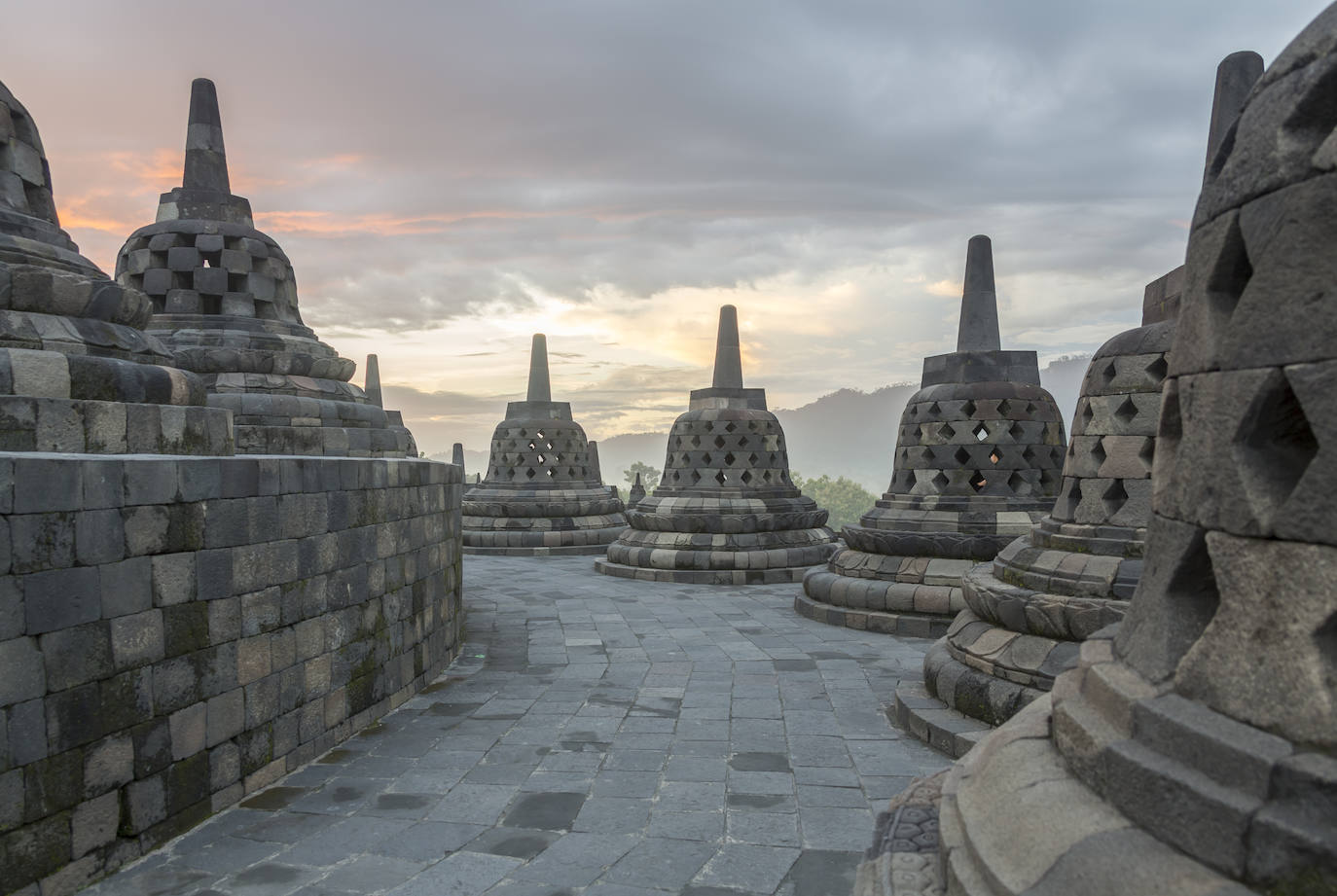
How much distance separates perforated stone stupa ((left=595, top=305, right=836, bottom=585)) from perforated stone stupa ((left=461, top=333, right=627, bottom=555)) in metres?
2.82

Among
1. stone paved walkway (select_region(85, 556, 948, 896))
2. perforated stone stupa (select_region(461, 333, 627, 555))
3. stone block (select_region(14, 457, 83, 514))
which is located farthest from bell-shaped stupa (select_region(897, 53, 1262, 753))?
perforated stone stupa (select_region(461, 333, 627, 555))

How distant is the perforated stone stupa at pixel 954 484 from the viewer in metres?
8.17

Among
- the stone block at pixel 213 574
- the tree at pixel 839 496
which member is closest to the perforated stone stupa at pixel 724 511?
the stone block at pixel 213 574

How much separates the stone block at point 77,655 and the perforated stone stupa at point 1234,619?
10.6ft

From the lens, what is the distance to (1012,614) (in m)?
4.92

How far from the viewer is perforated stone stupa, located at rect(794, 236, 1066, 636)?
26.8ft

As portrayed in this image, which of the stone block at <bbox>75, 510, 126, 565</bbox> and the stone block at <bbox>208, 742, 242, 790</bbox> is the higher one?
the stone block at <bbox>75, 510, 126, 565</bbox>

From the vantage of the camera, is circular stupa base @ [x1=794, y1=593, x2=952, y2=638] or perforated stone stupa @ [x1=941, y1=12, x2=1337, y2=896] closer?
perforated stone stupa @ [x1=941, y1=12, x2=1337, y2=896]

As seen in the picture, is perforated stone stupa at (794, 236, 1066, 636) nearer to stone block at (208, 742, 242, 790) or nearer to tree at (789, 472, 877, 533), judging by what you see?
stone block at (208, 742, 242, 790)

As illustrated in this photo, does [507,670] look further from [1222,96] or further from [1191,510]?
[1222,96]

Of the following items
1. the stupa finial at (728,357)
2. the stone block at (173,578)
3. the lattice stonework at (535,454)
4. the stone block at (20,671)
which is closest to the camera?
the stone block at (20,671)

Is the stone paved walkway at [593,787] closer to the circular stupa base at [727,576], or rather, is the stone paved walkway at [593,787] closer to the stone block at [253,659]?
the stone block at [253,659]

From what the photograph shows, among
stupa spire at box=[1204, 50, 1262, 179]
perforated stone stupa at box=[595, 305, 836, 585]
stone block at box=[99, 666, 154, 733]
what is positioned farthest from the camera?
perforated stone stupa at box=[595, 305, 836, 585]

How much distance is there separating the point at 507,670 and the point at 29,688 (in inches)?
152
